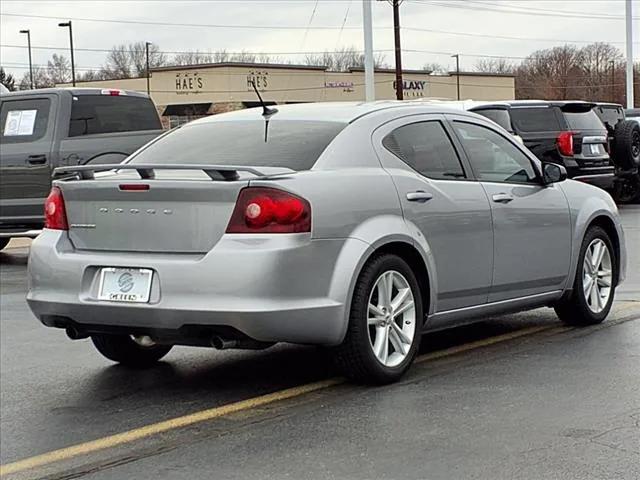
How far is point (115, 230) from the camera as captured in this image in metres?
5.69

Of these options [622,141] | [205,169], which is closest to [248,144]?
[205,169]

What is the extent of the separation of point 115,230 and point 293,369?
1410 millimetres

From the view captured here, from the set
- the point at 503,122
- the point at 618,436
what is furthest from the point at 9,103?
the point at 618,436

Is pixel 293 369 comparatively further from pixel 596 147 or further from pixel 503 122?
pixel 596 147

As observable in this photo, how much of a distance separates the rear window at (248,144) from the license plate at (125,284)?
33.4 inches

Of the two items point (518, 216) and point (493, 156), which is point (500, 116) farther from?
point (518, 216)

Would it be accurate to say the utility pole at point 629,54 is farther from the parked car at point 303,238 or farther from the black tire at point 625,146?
the parked car at point 303,238

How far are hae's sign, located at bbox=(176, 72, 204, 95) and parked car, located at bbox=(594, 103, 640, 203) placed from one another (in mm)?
49156

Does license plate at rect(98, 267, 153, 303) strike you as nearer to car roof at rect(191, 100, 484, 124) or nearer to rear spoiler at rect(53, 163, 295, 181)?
rear spoiler at rect(53, 163, 295, 181)

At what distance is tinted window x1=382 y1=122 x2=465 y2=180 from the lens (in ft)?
Result: 20.5

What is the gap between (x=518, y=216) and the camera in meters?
6.79

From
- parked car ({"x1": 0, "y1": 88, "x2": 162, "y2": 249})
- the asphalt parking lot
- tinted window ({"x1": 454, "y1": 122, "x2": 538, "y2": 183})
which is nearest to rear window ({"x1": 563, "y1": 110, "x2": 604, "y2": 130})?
parked car ({"x1": 0, "y1": 88, "x2": 162, "y2": 249})

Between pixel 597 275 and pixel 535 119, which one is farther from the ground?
pixel 535 119

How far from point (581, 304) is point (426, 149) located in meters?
1.79
